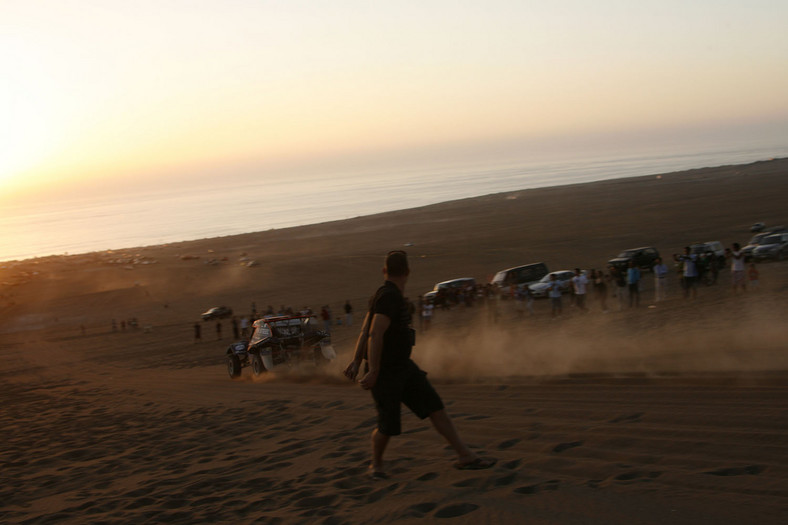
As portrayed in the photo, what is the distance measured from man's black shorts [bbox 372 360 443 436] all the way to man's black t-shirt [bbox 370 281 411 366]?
0.09 metres

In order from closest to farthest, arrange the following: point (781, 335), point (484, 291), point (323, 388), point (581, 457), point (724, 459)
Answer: point (724, 459)
point (581, 457)
point (781, 335)
point (323, 388)
point (484, 291)

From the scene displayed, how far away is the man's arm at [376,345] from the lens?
5.17 metres

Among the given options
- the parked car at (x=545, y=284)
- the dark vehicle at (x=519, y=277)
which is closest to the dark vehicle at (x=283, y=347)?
the parked car at (x=545, y=284)

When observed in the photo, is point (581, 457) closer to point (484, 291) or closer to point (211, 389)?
point (211, 389)

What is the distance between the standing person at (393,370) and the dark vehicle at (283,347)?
32.6ft

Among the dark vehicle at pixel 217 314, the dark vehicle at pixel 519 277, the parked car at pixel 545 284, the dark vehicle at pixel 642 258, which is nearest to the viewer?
the parked car at pixel 545 284

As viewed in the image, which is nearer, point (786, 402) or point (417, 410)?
point (417, 410)

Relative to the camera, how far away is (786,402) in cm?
590

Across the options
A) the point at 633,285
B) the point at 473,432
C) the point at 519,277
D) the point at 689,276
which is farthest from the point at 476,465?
the point at 519,277

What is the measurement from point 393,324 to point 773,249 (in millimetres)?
26632

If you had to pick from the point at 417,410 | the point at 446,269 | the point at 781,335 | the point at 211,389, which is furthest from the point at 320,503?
the point at 446,269

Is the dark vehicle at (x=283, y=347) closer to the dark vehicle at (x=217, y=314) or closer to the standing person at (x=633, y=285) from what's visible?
the standing person at (x=633, y=285)

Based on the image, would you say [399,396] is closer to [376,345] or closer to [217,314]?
[376,345]

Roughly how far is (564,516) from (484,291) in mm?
23692
